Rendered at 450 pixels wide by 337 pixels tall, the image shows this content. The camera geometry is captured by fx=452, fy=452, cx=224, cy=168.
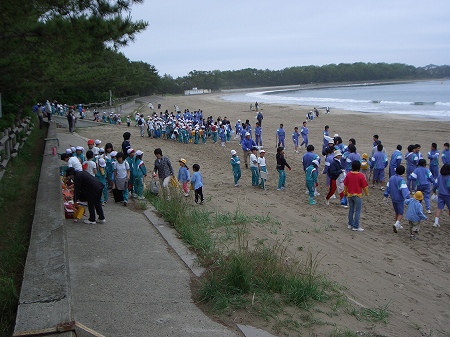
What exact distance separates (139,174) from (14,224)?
343 centimetres

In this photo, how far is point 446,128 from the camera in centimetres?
3127

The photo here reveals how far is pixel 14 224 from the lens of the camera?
9.09 meters

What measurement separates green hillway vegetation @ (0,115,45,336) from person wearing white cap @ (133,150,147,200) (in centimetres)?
250

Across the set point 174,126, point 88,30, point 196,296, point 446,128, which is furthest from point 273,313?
point 446,128

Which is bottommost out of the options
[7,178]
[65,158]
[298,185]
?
[298,185]

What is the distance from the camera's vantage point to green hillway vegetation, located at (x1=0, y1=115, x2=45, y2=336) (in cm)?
538

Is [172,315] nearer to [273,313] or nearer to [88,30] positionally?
[273,313]

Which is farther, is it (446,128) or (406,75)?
(406,75)

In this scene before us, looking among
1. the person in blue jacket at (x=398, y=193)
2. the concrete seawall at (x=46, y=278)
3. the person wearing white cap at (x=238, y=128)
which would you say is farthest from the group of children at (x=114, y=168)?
the person wearing white cap at (x=238, y=128)

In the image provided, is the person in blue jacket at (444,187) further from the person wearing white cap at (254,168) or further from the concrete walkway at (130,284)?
the concrete walkway at (130,284)

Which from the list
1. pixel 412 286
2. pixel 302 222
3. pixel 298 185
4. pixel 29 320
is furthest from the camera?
pixel 298 185

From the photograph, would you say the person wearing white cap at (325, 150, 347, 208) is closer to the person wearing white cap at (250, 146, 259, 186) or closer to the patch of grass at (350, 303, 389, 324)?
the person wearing white cap at (250, 146, 259, 186)

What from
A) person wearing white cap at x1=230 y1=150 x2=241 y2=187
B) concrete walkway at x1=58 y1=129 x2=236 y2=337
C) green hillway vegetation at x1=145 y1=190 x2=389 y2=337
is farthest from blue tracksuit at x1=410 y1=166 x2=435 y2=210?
concrete walkway at x1=58 y1=129 x2=236 y2=337

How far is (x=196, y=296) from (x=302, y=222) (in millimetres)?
5392
